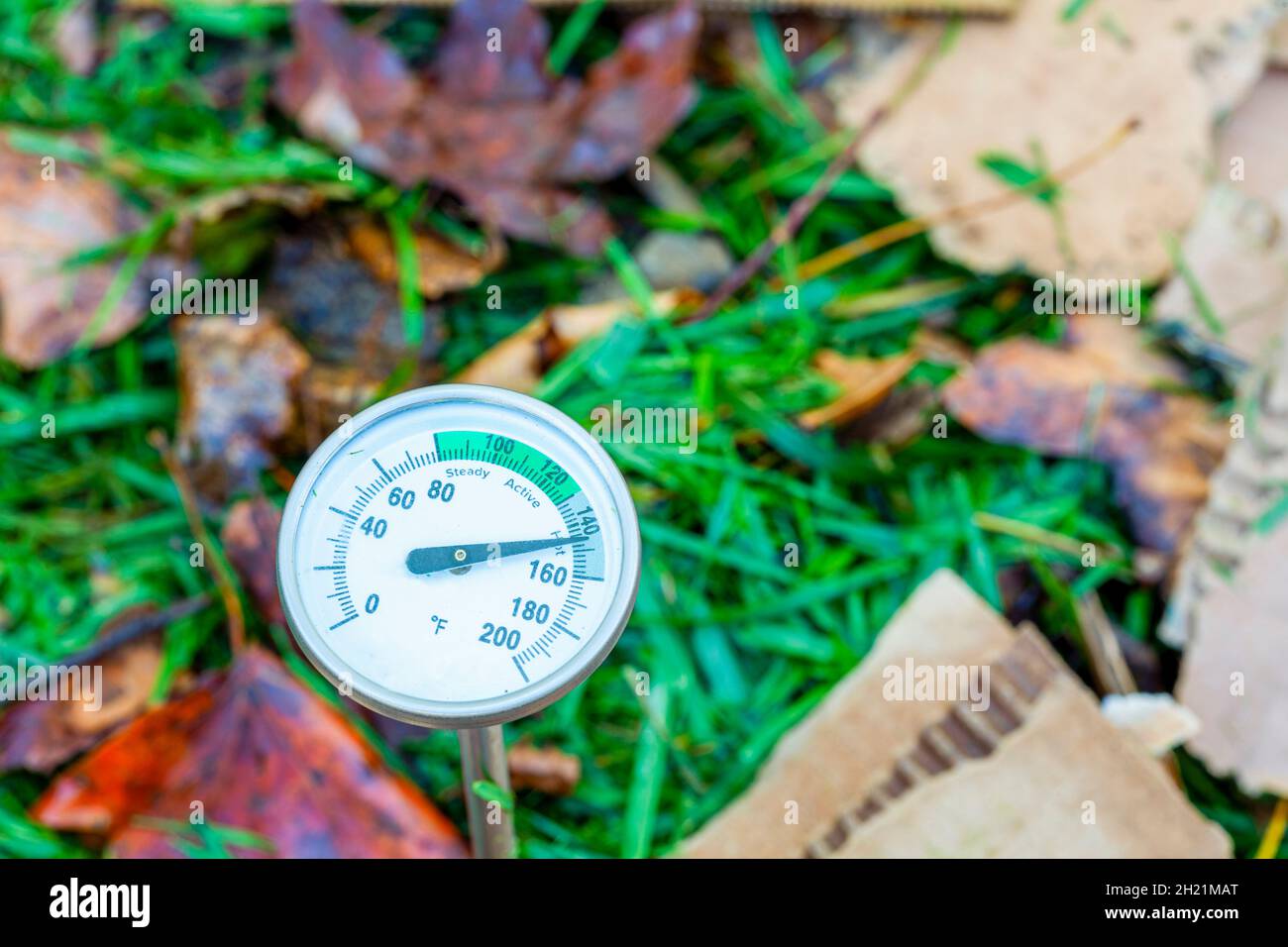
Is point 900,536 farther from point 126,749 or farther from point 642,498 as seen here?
point 126,749

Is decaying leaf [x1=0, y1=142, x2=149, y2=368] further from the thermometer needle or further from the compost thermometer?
the thermometer needle

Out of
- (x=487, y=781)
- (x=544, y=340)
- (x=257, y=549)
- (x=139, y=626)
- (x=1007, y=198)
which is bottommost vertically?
(x=487, y=781)

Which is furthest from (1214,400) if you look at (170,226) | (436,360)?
(170,226)

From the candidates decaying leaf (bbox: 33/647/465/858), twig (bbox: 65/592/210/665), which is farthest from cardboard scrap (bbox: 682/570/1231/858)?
twig (bbox: 65/592/210/665)

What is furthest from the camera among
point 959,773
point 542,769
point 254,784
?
point 542,769

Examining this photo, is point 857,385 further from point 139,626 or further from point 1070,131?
point 139,626

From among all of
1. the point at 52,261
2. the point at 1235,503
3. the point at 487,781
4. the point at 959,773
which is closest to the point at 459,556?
the point at 487,781
